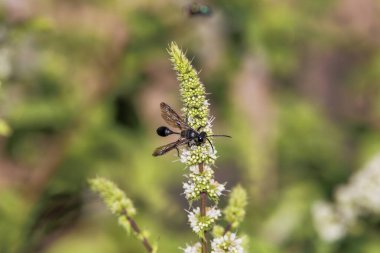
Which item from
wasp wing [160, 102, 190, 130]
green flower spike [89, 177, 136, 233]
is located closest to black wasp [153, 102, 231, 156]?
wasp wing [160, 102, 190, 130]

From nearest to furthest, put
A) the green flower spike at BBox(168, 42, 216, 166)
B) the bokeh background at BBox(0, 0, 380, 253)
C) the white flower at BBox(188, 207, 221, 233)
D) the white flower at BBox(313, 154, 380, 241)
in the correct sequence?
the green flower spike at BBox(168, 42, 216, 166), the white flower at BBox(188, 207, 221, 233), the white flower at BBox(313, 154, 380, 241), the bokeh background at BBox(0, 0, 380, 253)

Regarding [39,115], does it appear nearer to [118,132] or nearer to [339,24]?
[118,132]

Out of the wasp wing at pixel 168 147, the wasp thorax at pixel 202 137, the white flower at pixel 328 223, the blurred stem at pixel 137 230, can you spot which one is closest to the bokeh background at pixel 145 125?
the white flower at pixel 328 223

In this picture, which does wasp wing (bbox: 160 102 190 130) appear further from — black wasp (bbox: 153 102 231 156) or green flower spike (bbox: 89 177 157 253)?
green flower spike (bbox: 89 177 157 253)

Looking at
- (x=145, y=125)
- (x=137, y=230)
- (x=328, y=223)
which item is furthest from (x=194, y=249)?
(x=145, y=125)

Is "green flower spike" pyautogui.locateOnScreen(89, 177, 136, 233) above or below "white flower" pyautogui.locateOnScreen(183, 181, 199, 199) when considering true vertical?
above

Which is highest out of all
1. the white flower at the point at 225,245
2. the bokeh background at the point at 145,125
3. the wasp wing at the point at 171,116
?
the bokeh background at the point at 145,125

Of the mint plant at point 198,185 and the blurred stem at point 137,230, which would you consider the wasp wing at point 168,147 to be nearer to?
the mint plant at point 198,185

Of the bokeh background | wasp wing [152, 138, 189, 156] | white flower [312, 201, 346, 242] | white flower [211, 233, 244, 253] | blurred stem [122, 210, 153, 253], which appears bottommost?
white flower [211, 233, 244, 253]

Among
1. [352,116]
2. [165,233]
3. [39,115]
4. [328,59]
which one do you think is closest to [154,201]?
[165,233]
